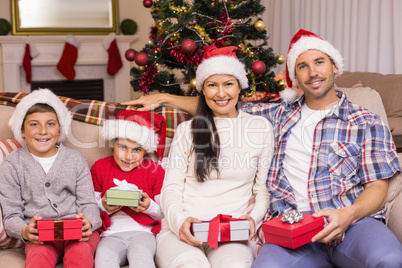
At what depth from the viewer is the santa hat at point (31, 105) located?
77.2 inches

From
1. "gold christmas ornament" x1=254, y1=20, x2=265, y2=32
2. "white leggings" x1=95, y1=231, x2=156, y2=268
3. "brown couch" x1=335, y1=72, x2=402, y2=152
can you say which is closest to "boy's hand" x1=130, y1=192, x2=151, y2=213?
"white leggings" x1=95, y1=231, x2=156, y2=268

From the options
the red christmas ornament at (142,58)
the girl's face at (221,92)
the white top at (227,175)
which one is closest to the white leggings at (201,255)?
the white top at (227,175)

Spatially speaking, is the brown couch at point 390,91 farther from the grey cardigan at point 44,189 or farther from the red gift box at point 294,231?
the grey cardigan at point 44,189

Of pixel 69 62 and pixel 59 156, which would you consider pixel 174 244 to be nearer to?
pixel 59 156

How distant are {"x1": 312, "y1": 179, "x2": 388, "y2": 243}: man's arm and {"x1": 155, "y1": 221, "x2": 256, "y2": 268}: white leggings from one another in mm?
285

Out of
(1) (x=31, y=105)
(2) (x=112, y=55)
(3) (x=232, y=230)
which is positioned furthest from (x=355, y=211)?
(2) (x=112, y=55)

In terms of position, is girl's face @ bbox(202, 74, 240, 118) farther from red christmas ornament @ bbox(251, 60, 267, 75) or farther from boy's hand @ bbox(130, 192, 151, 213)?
red christmas ornament @ bbox(251, 60, 267, 75)

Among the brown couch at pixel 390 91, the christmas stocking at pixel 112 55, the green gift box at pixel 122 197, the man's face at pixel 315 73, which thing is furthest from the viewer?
the christmas stocking at pixel 112 55

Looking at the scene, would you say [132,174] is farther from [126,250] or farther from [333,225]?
[333,225]

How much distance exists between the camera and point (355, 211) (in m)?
1.70

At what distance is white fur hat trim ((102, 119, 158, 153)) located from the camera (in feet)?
6.81

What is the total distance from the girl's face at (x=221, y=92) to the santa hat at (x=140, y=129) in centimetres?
29

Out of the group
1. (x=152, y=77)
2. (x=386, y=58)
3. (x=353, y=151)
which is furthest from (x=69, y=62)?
(x=353, y=151)

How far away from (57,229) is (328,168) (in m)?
1.07
